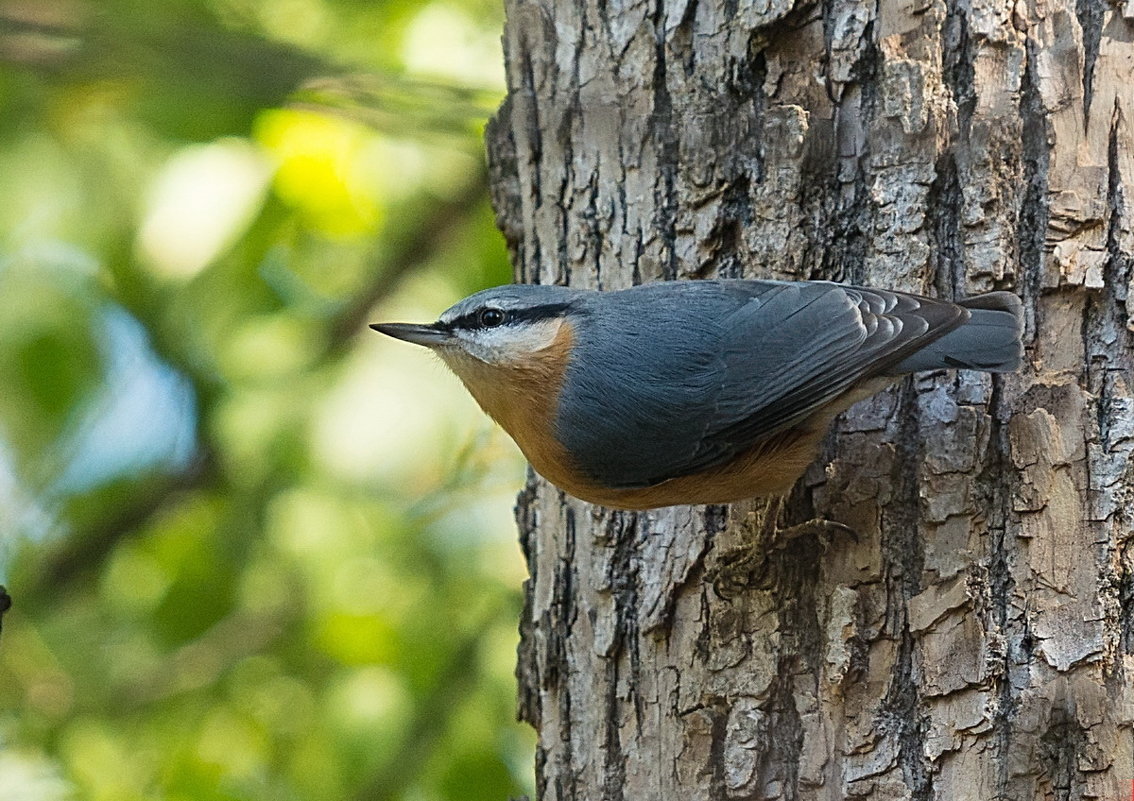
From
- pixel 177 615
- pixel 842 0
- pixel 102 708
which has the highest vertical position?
pixel 842 0

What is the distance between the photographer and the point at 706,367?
2.71 meters

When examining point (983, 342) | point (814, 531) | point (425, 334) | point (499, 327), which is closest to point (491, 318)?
point (499, 327)

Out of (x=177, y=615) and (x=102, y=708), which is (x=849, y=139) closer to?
(x=177, y=615)

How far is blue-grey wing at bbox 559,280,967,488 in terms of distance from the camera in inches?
99.7

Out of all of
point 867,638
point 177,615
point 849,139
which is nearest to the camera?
point 867,638

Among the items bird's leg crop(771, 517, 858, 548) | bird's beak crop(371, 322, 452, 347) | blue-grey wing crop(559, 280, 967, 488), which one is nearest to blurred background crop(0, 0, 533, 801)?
bird's beak crop(371, 322, 452, 347)

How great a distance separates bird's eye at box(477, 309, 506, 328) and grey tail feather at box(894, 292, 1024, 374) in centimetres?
98

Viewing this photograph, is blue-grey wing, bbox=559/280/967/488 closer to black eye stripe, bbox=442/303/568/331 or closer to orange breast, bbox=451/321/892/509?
orange breast, bbox=451/321/892/509

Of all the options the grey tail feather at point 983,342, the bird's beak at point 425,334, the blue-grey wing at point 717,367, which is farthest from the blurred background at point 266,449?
the grey tail feather at point 983,342

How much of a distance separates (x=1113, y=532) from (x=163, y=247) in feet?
9.93

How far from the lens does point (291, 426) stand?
393cm

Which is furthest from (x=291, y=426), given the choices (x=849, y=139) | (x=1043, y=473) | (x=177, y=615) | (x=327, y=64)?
(x=327, y=64)

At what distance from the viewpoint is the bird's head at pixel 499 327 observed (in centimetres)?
286

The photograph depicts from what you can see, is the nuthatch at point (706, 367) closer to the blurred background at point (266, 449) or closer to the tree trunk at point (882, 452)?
the tree trunk at point (882, 452)
